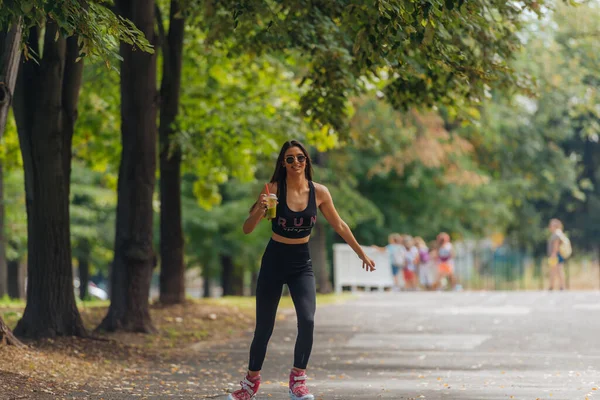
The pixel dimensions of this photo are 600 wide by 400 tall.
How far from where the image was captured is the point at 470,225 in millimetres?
37750

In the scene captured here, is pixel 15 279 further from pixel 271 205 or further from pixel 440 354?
pixel 271 205

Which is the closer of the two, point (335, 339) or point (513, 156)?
point (335, 339)

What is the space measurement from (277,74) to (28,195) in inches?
372

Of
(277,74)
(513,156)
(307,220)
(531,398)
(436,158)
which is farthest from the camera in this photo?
(513,156)

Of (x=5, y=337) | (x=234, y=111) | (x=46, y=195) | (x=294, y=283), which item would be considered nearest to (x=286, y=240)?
(x=294, y=283)

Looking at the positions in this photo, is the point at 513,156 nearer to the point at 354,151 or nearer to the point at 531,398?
the point at 354,151

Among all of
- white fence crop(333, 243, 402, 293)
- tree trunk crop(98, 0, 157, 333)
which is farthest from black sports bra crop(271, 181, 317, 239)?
white fence crop(333, 243, 402, 293)

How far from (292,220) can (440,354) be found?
17.9ft

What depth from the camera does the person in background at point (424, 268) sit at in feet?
101

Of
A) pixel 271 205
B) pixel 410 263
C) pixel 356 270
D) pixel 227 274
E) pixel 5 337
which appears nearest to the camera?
pixel 271 205

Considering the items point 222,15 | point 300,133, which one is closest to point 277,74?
point 300,133

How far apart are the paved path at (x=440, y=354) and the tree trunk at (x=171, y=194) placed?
6.37 feet

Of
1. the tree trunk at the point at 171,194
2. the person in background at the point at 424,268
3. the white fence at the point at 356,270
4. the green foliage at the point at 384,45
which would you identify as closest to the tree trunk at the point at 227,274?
the white fence at the point at 356,270

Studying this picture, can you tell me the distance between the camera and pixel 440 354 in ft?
43.7
